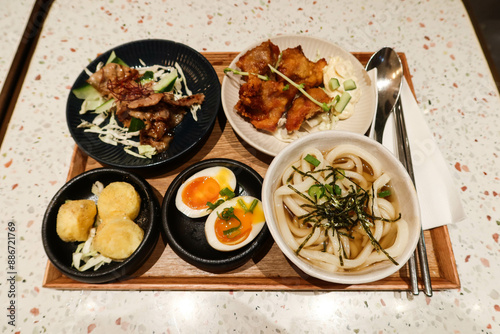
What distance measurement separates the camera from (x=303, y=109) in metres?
1.88

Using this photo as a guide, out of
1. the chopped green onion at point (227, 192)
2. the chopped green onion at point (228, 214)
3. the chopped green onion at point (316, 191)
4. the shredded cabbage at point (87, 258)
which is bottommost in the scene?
the shredded cabbage at point (87, 258)

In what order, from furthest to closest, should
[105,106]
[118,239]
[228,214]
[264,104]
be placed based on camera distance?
[105,106] < [264,104] < [228,214] < [118,239]

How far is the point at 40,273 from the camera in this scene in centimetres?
172

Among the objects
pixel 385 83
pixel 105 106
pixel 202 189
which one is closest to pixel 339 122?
pixel 385 83

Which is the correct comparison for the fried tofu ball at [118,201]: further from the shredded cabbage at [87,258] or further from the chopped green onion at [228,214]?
the chopped green onion at [228,214]

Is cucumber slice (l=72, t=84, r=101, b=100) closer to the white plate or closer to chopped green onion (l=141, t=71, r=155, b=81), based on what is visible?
chopped green onion (l=141, t=71, r=155, b=81)

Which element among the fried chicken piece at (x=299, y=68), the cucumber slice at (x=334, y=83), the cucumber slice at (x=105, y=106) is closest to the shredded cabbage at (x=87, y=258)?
the cucumber slice at (x=105, y=106)

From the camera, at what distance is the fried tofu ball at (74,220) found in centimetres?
155

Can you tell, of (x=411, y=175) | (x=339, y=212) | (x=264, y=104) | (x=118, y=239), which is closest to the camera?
(x=339, y=212)

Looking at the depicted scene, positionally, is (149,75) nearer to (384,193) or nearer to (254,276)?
(254,276)

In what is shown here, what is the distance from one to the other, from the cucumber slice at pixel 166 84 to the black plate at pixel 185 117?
0.40 feet

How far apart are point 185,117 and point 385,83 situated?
1387mm

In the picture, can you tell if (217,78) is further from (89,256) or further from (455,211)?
(455,211)

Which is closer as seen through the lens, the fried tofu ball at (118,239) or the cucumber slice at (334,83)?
the fried tofu ball at (118,239)
